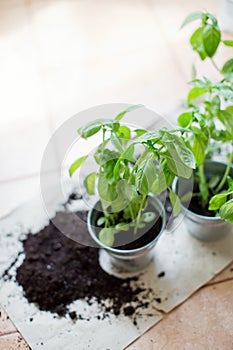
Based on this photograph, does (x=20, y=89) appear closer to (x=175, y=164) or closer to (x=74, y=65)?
(x=74, y=65)

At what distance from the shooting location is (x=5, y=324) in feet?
4.04

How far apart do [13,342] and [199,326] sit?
0.44 m

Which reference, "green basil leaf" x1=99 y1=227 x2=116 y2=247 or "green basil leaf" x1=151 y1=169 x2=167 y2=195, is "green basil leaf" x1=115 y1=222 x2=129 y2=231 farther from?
"green basil leaf" x1=151 y1=169 x2=167 y2=195

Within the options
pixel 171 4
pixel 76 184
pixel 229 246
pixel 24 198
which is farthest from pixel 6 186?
pixel 171 4

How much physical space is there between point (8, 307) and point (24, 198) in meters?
0.34

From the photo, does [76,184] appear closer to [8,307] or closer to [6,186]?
[6,186]

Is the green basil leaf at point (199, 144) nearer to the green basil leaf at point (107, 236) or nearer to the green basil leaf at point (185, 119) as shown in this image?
the green basil leaf at point (185, 119)

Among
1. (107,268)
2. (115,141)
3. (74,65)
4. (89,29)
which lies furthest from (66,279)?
(89,29)

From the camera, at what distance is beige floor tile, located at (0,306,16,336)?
1223 millimetres

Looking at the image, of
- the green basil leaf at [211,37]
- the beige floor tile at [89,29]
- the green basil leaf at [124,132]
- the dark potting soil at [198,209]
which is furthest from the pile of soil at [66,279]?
the beige floor tile at [89,29]

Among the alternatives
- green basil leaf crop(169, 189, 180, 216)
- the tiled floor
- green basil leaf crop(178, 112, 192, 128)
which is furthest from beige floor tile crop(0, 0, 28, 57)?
green basil leaf crop(169, 189, 180, 216)

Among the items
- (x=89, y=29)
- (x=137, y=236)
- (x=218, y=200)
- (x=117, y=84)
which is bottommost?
(x=137, y=236)

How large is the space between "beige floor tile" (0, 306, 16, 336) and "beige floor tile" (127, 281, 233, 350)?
11.3 inches

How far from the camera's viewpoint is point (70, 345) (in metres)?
1.19
